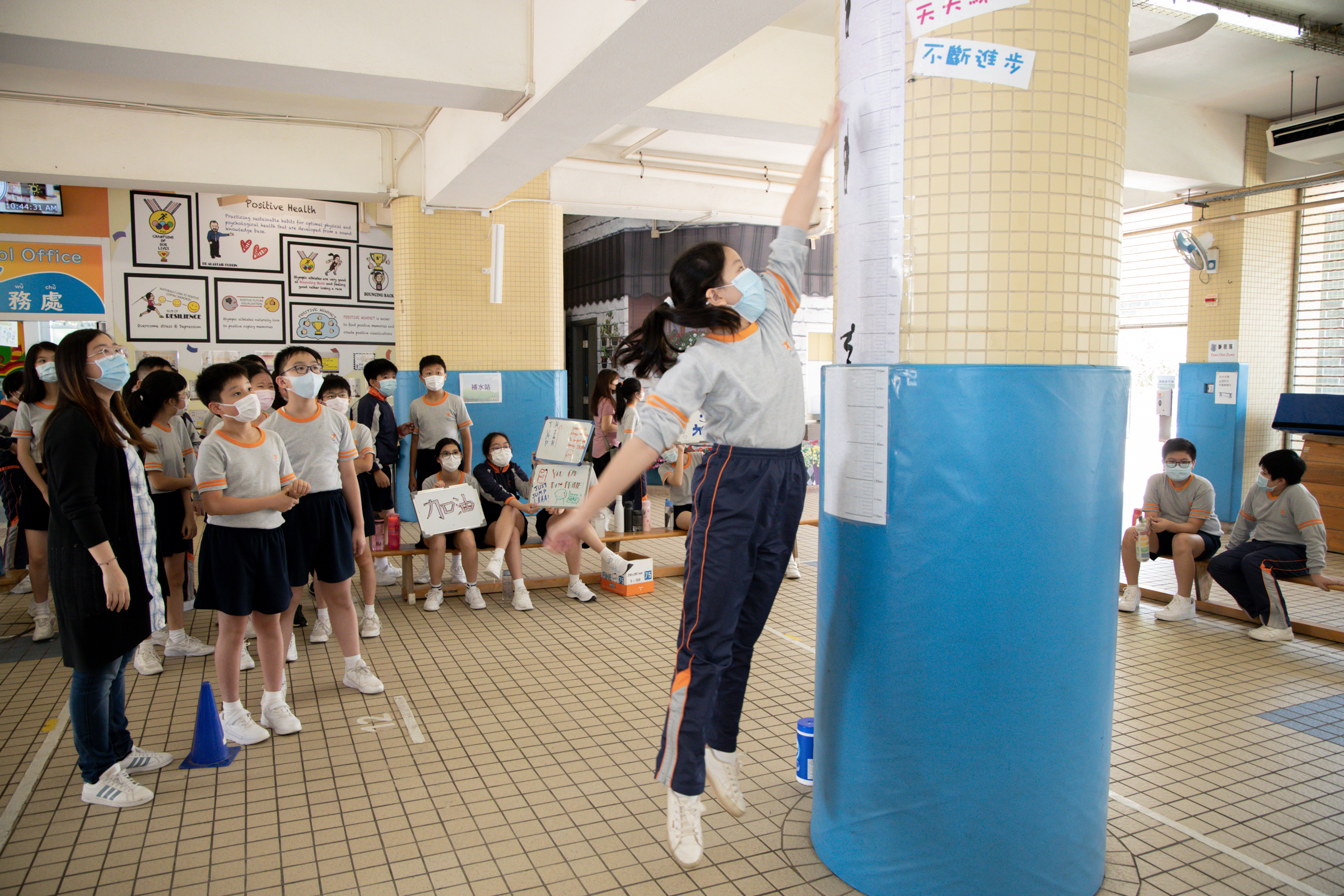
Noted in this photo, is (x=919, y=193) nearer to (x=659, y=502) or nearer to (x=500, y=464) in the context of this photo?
(x=500, y=464)

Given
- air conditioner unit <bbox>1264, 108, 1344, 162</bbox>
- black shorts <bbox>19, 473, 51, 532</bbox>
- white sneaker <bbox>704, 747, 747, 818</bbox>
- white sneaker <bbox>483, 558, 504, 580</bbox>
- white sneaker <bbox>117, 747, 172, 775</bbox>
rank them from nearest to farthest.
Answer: white sneaker <bbox>704, 747, 747, 818</bbox> → white sneaker <bbox>117, 747, 172, 775</bbox> → black shorts <bbox>19, 473, 51, 532</bbox> → white sneaker <bbox>483, 558, 504, 580</bbox> → air conditioner unit <bbox>1264, 108, 1344, 162</bbox>

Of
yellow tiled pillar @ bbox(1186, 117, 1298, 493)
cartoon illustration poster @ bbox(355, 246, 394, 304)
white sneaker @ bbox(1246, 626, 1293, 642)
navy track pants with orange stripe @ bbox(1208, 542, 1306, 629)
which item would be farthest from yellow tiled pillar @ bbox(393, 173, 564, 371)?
yellow tiled pillar @ bbox(1186, 117, 1298, 493)

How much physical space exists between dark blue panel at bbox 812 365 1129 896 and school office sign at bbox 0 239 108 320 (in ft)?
29.0

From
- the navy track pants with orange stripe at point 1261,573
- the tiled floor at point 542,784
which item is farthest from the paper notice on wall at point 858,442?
the navy track pants with orange stripe at point 1261,573

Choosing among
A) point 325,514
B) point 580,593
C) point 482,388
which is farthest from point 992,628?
point 482,388

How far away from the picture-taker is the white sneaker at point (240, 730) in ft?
11.2

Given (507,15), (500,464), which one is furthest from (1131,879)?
(507,15)

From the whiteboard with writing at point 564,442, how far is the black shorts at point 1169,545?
3841 mm

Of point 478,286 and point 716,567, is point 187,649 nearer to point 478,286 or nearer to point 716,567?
point 716,567

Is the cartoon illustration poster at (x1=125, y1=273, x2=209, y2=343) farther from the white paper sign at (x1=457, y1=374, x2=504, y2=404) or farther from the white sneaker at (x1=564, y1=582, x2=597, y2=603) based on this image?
the white sneaker at (x1=564, y1=582, x2=597, y2=603)

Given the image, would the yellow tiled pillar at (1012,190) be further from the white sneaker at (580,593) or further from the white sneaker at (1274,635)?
the white sneaker at (580,593)

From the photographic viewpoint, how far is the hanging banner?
8.68 m

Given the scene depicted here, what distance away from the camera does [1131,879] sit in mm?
2482

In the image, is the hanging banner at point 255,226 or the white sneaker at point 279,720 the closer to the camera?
the white sneaker at point 279,720
